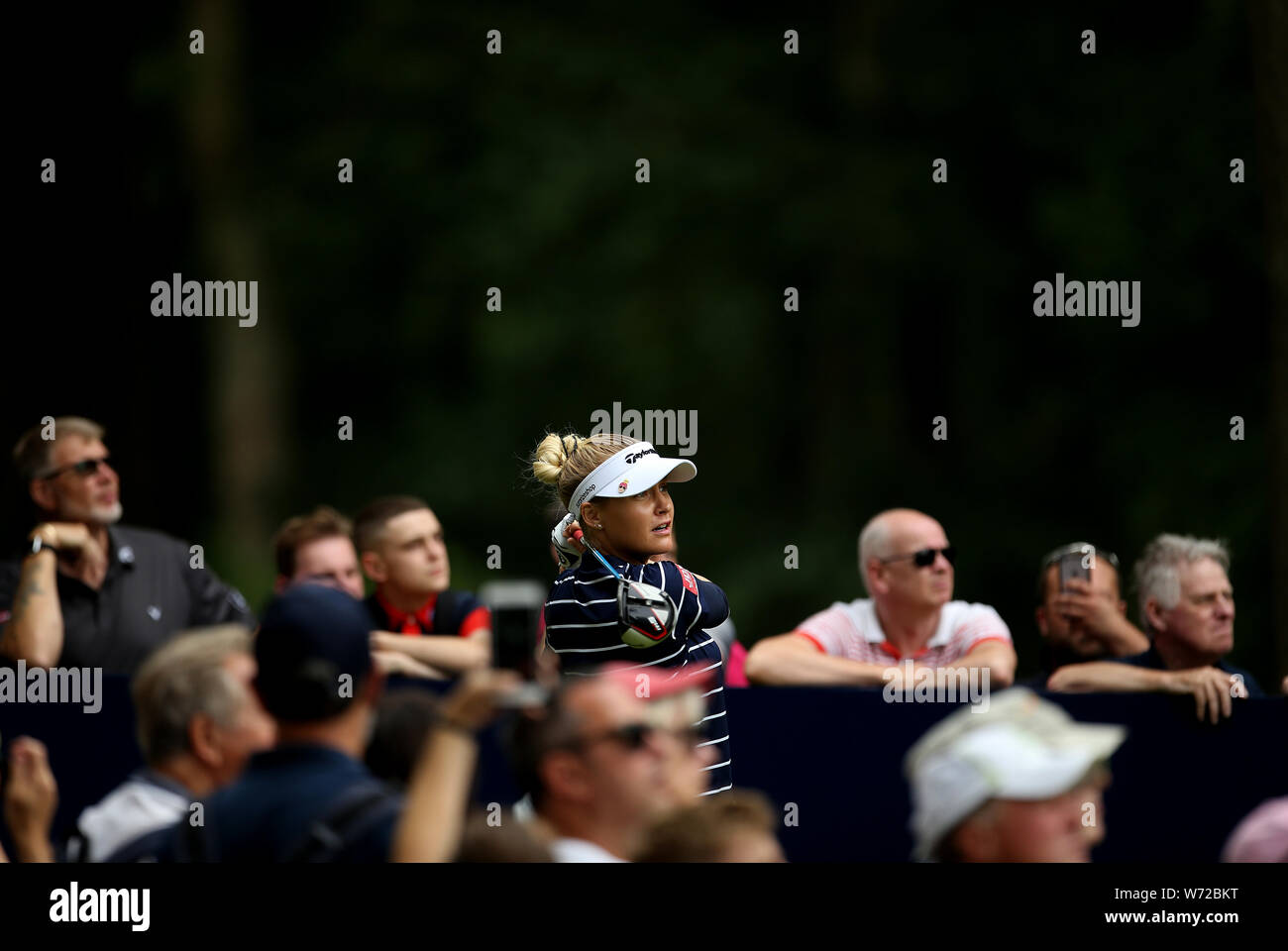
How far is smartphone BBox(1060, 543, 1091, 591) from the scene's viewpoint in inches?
264

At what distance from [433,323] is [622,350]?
207 centimetres

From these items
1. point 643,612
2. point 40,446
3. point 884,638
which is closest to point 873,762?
point 884,638

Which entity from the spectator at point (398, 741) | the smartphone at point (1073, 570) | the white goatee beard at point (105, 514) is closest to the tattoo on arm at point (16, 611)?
the white goatee beard at point (105, 514)

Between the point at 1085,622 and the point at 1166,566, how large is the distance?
519mm

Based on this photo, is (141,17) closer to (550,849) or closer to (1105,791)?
(1105,791)

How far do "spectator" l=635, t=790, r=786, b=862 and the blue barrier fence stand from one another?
7.61 feet

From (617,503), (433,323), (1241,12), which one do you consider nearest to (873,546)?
(617,503)

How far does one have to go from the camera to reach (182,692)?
15.7 feet

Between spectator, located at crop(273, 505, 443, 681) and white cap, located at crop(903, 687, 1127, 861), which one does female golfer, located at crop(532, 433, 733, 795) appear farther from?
white cap, located at crop(903, 687, 1127, 861)

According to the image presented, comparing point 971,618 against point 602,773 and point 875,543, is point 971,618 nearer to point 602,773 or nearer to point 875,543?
point 875,543

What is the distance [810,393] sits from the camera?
58.3 feet

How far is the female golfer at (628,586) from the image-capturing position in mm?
5266

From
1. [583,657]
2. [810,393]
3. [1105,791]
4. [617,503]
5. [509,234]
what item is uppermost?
[509,234]

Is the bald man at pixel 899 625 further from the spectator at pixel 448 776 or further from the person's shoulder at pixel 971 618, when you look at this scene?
the spectator at pixel 448 776
